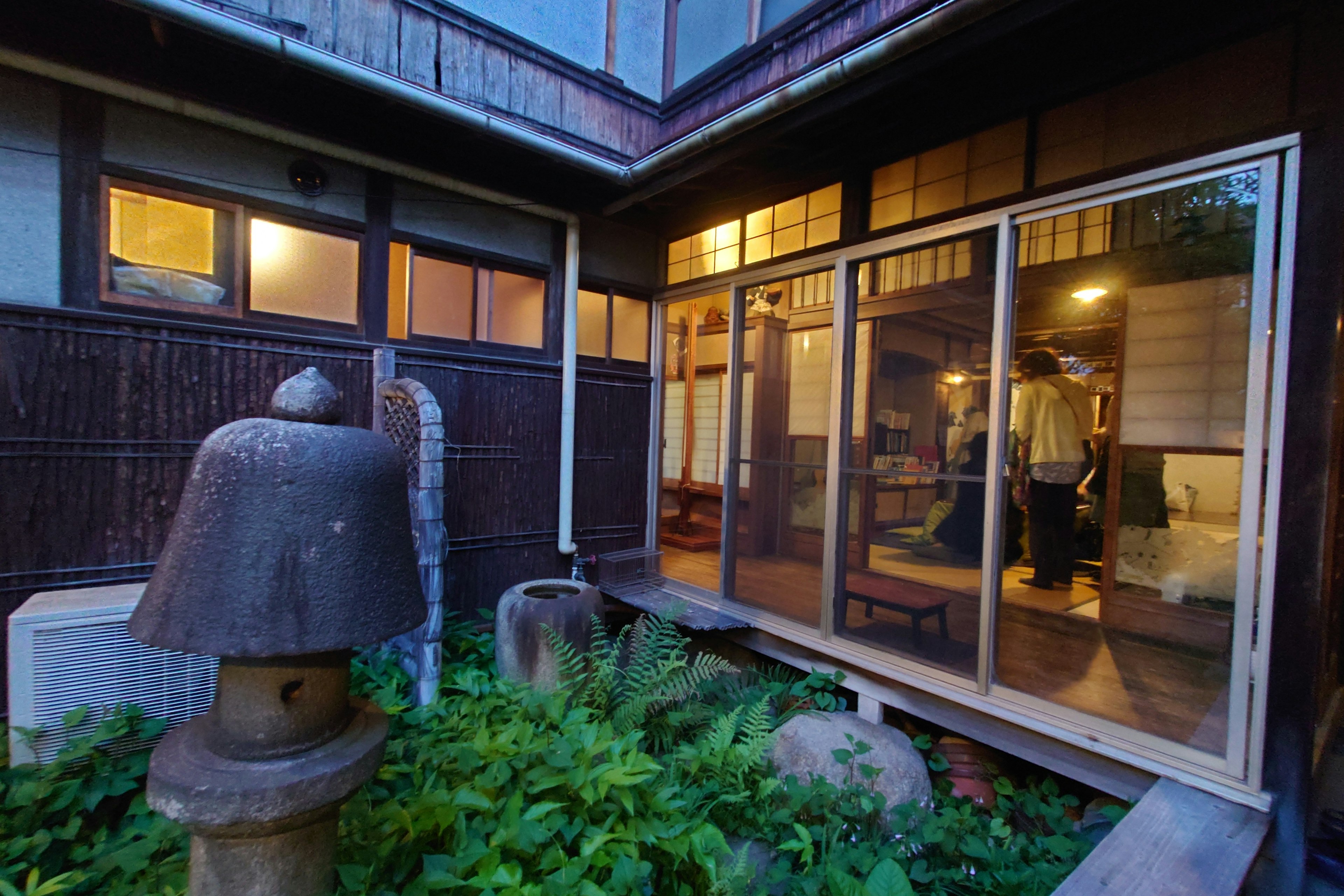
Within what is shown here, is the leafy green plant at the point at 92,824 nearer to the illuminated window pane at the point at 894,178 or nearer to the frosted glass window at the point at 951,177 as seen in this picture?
the frosted glass window at the point at 951,177

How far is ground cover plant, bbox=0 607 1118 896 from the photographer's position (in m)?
1.98

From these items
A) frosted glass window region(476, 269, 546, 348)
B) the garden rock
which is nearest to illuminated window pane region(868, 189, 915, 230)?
frosted glass window region(476, 269, 546, 348)

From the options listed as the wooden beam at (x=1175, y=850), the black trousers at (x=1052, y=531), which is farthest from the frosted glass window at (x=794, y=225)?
the wooden beam at (x=1175, y=850)

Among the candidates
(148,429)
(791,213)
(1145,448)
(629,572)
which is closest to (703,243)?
(791,213)

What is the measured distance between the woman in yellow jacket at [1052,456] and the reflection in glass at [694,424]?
3312 mm

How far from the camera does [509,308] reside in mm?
5004

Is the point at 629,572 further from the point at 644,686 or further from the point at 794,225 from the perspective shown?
the point at 794,225

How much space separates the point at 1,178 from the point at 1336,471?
6.69 meters

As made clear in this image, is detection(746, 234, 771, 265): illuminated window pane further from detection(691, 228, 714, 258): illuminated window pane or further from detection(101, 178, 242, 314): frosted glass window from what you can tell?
detection(101, 178, 242, 314): frosted glass window

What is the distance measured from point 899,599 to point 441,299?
13.4 ft

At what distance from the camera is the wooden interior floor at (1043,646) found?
2.83 m

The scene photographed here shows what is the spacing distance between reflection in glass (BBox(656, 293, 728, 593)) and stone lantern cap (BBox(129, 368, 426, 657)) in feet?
17.6

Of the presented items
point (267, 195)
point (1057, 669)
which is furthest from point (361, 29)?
point (1057, 669)

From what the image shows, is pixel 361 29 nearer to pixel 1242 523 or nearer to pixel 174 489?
pixel 174 489
